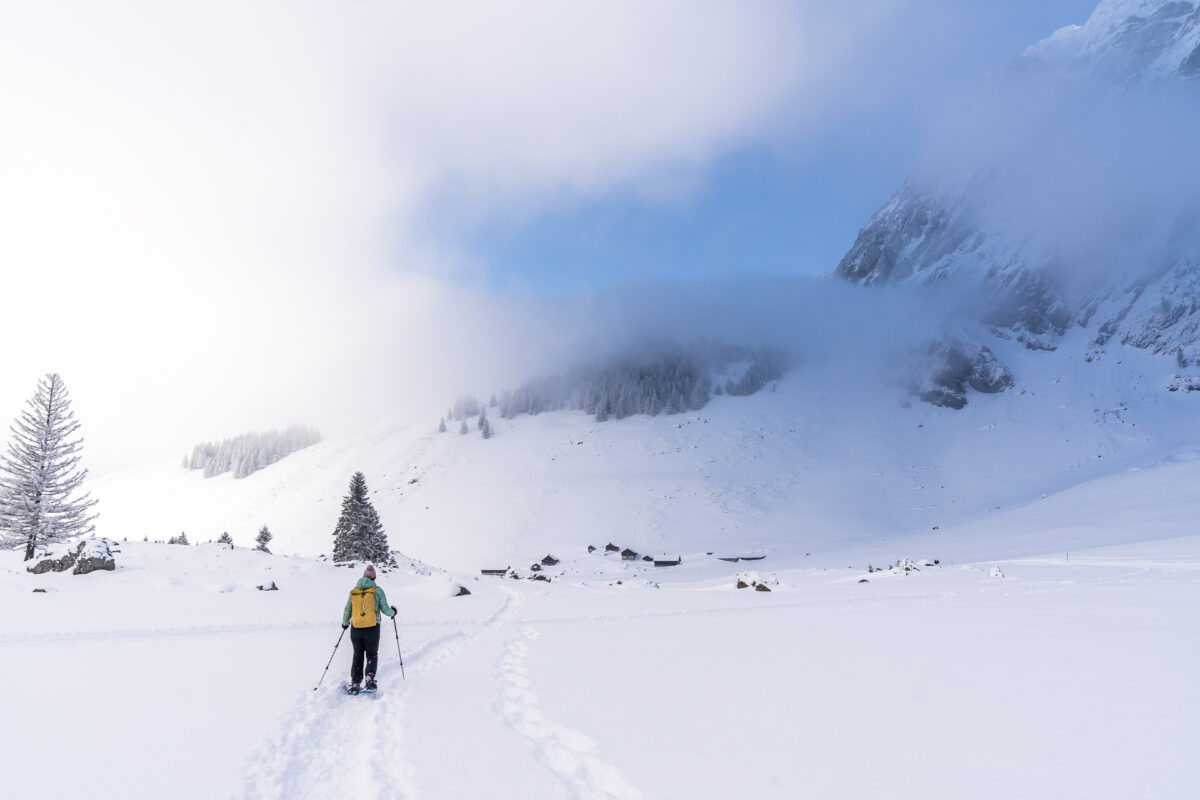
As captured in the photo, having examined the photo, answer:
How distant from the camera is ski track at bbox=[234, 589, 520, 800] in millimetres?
5727

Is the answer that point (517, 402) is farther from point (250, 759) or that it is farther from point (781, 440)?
point (250, 759)

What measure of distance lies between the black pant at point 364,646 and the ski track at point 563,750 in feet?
7.80

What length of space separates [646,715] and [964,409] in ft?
379

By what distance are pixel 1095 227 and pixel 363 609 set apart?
175 meters

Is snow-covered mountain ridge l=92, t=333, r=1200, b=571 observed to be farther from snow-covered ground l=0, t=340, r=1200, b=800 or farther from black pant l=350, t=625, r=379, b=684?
black pant l=350, t=625, r=379, b=684

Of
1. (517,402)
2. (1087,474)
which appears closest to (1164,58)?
(1087,474)

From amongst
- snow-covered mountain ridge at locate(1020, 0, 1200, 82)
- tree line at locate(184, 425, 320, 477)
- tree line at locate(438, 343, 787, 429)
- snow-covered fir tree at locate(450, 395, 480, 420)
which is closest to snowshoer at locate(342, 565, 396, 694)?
tree line at locate(438, 343, 787, 429)

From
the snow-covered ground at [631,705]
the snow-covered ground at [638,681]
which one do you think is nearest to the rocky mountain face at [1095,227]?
the snow-covered ground at [638,681]

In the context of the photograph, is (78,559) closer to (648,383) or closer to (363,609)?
(363,609)

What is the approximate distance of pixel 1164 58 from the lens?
162750mm

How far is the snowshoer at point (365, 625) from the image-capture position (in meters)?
9.64

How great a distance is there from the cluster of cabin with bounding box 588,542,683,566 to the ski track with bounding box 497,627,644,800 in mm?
51514

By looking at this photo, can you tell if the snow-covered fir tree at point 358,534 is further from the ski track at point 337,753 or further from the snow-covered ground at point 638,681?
the ski track at point 337,753

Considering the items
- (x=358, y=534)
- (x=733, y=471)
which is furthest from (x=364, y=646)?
(x=733, y=471)
